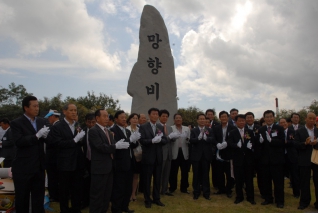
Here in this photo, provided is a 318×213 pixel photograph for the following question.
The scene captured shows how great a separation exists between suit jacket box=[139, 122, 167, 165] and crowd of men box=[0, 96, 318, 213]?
0.06ft

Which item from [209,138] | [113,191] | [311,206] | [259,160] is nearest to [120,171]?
[113,191]

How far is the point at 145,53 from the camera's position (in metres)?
8.19

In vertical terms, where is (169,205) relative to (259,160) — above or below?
below

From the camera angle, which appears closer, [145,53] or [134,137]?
[134,137]

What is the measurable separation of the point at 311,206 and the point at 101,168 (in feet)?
13.3

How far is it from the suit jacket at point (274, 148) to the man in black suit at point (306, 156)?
295 mm

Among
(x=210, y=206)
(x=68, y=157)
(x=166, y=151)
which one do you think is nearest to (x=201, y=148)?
(x=166, y=151)

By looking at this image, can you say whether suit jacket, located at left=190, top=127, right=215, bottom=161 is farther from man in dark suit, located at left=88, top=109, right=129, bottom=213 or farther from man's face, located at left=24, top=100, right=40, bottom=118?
man's face, located at left=24, top=100, right=40, bottom=118

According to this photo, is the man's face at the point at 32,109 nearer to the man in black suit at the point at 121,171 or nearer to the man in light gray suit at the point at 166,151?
the man in black suit at the point at 121,171

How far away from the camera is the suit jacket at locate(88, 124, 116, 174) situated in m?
3.93

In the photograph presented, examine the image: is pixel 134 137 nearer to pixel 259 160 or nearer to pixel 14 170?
pixel 14 170

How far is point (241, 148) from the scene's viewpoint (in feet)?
17.5

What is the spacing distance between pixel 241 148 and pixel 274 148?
611 mm

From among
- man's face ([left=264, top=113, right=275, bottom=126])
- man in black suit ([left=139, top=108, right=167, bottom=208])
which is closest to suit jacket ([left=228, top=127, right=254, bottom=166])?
man's face ([left=264, top=113, right=275, bottom=126])
